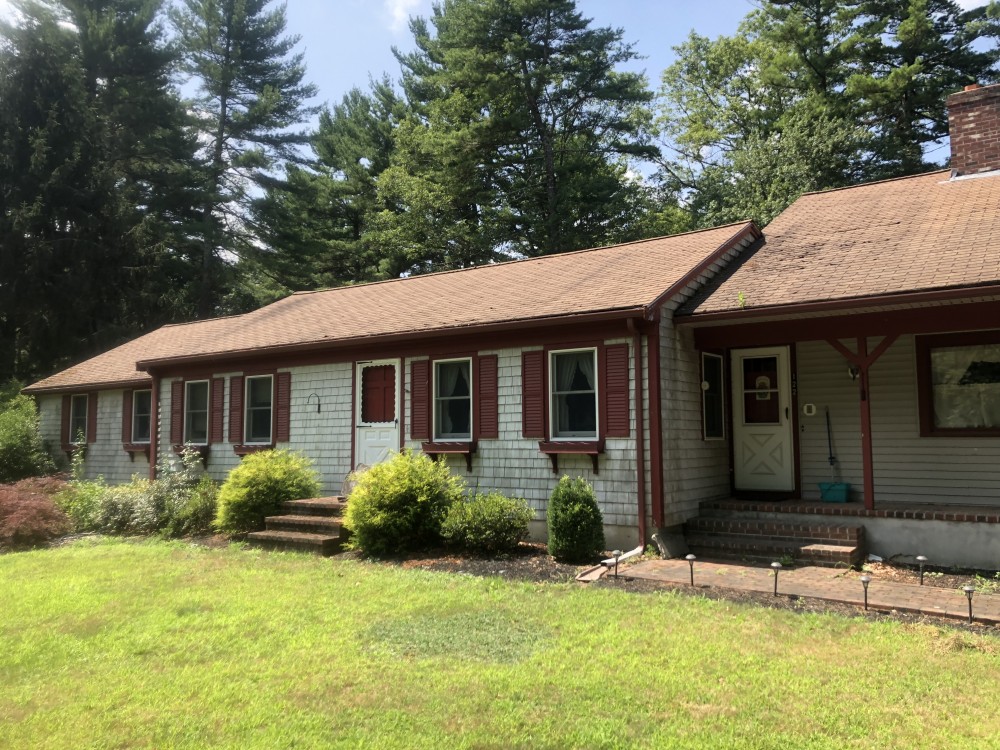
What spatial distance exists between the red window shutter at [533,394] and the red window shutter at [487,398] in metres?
0.45

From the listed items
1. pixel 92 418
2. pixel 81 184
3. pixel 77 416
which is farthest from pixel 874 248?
pixel 81 184

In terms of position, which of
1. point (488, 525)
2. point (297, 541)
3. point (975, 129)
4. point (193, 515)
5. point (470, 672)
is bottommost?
point (470, 672)

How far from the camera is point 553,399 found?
957 cm

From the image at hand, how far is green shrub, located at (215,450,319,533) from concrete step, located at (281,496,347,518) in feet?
0.85

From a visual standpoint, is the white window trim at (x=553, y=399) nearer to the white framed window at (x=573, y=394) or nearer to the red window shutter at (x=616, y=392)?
the white framed window at (x=573, y=394)

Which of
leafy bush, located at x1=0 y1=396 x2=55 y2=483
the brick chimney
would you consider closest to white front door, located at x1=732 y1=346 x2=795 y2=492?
the brick chimney

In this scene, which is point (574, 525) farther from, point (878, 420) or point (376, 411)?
point (376, 411)

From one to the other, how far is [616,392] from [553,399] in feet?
3.18

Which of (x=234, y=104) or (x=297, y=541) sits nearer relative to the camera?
(x=297, y=541)

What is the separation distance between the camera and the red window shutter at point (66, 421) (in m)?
17.5

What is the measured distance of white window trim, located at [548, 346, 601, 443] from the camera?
29.9 ft

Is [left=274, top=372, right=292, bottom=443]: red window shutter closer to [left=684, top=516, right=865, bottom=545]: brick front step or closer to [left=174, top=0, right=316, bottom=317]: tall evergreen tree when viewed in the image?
[left=684, top=516, right=865, bottom=545]: brick front step

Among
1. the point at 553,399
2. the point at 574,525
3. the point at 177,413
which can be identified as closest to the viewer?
the point at 574,525

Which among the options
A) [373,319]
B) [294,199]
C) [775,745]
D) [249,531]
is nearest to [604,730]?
[775,745]
